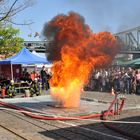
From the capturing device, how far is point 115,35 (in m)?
14.5

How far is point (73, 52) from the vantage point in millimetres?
14844

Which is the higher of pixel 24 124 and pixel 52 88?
pixel 52 88

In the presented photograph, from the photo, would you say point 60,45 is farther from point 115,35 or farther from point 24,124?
point 24,124

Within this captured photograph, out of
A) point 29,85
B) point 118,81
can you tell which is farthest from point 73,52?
point 118,81

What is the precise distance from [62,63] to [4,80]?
11063mm

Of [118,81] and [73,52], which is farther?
[118,81]

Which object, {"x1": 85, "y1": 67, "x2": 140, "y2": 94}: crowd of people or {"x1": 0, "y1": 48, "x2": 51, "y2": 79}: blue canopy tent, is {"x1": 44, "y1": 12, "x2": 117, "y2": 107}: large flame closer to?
{"x1": 85, "y1": 67, "x2": 140, "y2": 94}: crowd of people

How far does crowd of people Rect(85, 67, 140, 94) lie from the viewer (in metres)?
23.0

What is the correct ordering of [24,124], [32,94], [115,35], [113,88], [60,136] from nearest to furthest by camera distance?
[60,136] → [24,124] → [115,35] → [32,94] → [113,88]

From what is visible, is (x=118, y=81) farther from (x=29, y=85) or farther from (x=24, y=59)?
(x=24, y=59)

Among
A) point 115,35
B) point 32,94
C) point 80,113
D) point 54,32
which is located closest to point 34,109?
point 80,113

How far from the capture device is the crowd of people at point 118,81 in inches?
904

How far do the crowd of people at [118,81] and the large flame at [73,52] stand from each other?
654 cm

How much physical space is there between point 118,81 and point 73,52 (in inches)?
375
